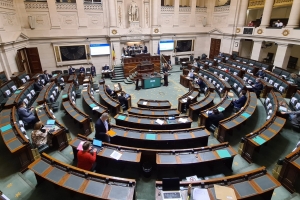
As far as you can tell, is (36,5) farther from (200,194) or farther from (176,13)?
(200,194)

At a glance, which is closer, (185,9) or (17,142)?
(17,142)

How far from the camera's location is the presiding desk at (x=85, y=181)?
13.7ft

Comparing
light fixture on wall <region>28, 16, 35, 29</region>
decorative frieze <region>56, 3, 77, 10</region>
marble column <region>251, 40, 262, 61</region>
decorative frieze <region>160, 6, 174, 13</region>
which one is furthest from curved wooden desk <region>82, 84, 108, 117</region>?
marble column <region>251, 40, 262, 61</region>

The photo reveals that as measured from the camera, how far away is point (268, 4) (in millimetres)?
15195

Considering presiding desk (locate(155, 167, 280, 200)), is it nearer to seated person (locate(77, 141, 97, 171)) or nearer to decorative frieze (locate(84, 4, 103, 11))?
seated person (locate(77, 141, 97, 171))

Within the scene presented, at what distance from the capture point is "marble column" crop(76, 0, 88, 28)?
15.5m

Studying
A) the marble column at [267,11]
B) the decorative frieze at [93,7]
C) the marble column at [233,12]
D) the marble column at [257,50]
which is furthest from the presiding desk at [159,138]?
the marble column at [233,12]

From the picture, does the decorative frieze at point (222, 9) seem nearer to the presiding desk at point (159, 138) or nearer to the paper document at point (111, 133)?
the presiding desk at point (159, 138)

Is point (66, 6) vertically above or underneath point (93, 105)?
above

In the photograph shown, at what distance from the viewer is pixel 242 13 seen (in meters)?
17.4

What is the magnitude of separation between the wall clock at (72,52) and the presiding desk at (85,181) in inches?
550

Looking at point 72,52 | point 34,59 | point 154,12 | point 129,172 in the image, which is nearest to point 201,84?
point 129,172

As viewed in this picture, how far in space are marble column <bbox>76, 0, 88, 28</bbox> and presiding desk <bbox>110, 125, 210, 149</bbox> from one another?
1317cm

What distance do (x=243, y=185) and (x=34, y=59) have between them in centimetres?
1784
